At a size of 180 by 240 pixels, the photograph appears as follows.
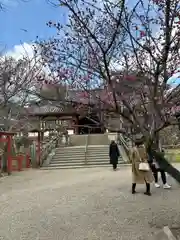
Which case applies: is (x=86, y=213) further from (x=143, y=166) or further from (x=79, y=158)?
(x=79, y=158)

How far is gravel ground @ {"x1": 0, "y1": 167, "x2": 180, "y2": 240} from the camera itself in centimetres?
641

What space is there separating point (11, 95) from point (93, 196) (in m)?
10.4

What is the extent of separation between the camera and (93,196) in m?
10.5

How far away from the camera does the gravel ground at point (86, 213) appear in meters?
6.41

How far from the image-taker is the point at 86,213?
26.6ft

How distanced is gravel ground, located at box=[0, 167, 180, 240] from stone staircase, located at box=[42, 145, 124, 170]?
33.8ft

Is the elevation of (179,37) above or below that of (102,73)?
above

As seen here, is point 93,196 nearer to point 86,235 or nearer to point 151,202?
point 151,202

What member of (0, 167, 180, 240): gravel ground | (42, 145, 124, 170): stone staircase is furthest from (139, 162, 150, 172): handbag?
(42, 145, 124, 170): stone staircase

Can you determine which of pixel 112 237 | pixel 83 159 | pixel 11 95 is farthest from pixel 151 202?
pixel 83 159

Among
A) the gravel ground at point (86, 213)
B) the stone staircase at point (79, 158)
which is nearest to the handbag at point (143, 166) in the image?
the gravel ground at point (86, 213)

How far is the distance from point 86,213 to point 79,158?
1645 centimetres

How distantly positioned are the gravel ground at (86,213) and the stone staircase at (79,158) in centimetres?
1030

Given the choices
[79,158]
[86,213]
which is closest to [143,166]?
[86,213]
